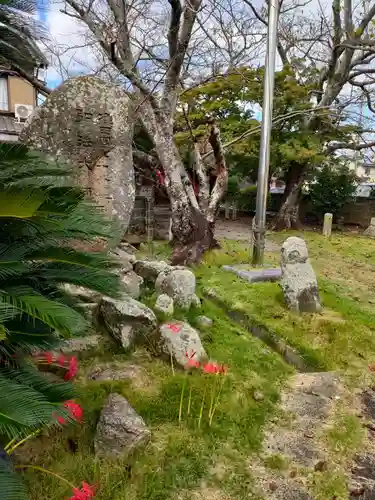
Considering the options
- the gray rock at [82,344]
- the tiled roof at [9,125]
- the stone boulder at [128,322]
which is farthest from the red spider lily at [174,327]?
the tiled roof at [9,125]

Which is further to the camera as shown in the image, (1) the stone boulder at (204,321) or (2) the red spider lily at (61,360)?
(1) the stone boulder at (204,321)

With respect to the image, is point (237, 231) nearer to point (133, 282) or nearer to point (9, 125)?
point (9, 125)

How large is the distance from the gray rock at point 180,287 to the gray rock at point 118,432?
7.97 feet

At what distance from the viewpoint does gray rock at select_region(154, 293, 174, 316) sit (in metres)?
4.70

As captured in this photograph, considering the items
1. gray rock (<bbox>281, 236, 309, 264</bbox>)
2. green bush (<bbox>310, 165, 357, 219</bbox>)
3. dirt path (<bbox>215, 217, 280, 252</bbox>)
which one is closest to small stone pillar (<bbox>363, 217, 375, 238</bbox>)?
green bush (<bbox>310, 165, 357, 219</bbox>)

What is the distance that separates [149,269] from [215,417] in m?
3.20

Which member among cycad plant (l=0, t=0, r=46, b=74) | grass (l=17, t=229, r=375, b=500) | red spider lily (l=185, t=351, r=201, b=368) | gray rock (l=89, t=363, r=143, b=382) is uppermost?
cycad plant (l=0, t=0, r=46, b=74)

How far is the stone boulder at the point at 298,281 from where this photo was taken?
18.4ft

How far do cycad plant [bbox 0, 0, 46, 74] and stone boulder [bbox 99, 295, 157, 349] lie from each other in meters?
2.28

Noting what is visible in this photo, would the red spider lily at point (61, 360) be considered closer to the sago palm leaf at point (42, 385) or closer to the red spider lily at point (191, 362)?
the red spider lily at point (191, 362)

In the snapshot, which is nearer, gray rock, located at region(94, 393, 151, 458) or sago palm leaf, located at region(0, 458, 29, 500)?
sago palm leaf, located at region(0, 458, 29, 500)

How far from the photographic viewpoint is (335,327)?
5.16 m

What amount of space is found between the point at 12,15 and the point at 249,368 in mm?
3547

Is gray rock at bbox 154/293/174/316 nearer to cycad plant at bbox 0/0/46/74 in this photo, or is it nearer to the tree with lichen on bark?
cycad plant at bbox 0/0/46/74
